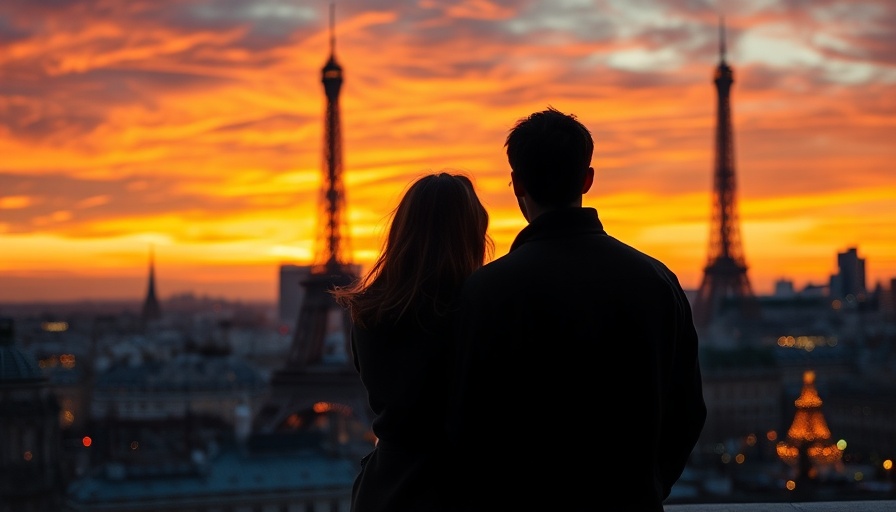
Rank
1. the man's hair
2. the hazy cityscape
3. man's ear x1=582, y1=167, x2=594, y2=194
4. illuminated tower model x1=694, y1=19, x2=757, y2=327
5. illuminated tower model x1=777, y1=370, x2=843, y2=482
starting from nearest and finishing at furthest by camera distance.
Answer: the man's hair, man's ear x1=582, y1=167, x2=594, y2=194, the hazy cityscape, illuminated tower model x1=777, y1=370, x2=843, y2=482, illuminated tower model x1=694, y1=19, x2=757, y2=327

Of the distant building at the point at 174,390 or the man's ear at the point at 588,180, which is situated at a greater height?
the man's ear at the point at 588,180

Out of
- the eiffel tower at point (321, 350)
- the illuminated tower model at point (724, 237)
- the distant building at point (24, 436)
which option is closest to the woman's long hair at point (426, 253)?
the distant building at point (24, 436)

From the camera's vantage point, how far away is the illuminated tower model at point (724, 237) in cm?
10500

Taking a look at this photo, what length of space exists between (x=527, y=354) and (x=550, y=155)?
1.92 ft

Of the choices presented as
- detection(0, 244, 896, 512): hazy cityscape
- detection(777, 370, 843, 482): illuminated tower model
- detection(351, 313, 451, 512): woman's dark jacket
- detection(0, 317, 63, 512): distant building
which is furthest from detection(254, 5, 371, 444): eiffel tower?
detection(351, 313, 451, 512): woman's dark jacket

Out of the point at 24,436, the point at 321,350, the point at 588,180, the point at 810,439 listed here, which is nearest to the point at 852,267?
the point at 810,439

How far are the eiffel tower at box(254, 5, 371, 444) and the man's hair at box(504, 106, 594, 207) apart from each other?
60.9 meters

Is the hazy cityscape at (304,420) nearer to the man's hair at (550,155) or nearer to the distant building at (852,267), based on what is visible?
the distant building at (852,267)

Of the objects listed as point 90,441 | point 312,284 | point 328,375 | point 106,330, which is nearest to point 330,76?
point 312,284

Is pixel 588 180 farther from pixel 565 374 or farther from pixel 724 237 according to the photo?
pixel 724 237

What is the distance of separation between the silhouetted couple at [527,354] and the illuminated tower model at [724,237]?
10212cm

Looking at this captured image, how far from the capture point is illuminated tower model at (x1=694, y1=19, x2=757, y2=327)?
105 metres

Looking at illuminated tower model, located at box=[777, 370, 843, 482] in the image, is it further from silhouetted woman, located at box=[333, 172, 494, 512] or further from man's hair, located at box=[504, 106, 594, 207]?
man's hair, located at box=[504, 106, 594, 207]

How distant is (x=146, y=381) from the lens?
96.2 m
